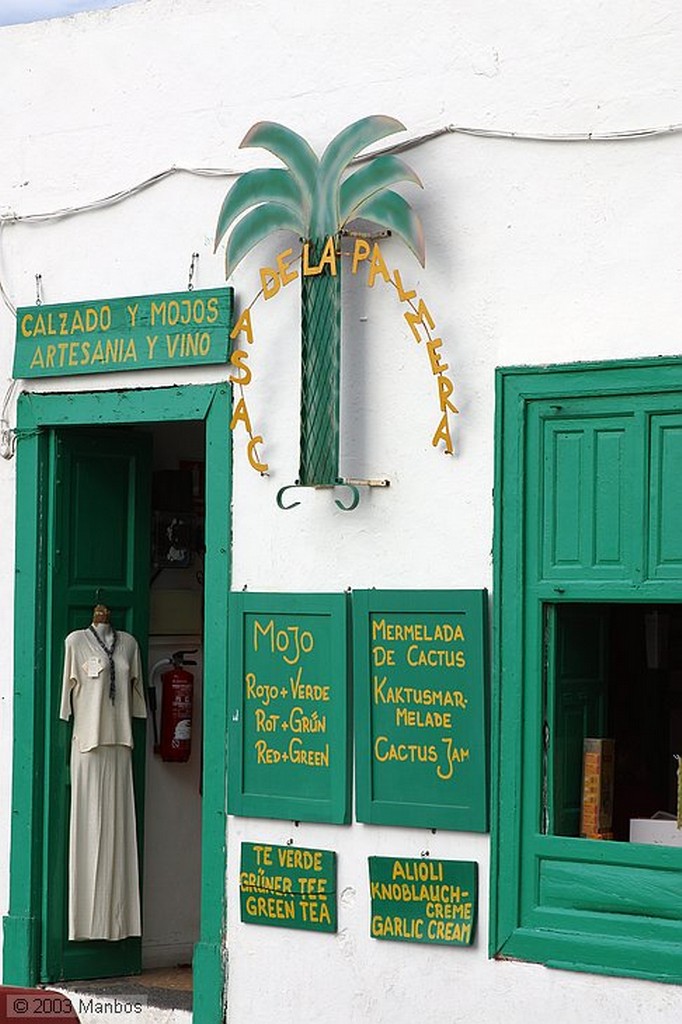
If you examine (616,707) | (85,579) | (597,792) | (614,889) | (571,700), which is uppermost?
(85,579)

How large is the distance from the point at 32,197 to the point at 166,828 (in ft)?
10.8

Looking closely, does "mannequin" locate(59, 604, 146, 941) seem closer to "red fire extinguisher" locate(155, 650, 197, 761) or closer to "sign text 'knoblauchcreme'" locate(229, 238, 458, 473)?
"red fire extinguisher" locate(155, 650, 197, 761)

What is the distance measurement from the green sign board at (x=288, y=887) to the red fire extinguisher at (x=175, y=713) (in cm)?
148

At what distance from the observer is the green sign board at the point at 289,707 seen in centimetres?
862

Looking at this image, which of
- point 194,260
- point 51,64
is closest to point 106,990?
point 194,260

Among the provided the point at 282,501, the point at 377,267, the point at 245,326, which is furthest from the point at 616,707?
the point at 245,326

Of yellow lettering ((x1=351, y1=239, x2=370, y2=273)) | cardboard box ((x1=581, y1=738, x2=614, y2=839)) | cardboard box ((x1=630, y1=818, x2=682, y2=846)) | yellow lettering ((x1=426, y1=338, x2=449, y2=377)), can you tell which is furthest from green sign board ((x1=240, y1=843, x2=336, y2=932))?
yellow lettering ((x1=351, y1=239, x2=370, y2=273))

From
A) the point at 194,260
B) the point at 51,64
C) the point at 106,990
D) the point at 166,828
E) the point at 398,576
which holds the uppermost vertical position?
the point at 51,64

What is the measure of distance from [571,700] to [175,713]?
9.18 feet

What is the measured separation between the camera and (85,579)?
991cm

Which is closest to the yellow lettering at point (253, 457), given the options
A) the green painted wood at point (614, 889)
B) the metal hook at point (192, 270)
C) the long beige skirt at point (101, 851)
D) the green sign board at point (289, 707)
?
the green sign board at point (289, 707)

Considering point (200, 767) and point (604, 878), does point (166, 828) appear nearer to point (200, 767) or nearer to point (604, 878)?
point (200, 767)

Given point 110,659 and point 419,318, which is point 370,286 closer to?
point 419,318

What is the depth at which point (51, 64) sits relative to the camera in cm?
988
